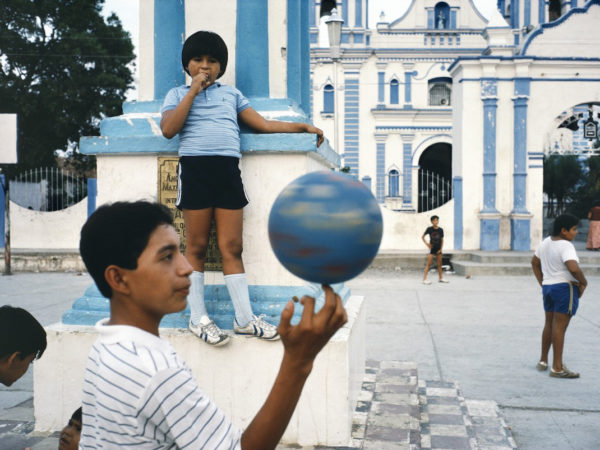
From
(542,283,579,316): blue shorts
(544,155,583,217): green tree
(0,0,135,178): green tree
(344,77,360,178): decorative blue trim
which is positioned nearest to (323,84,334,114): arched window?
(344,77,360,178): decorative blue trim

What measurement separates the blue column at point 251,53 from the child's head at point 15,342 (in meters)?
1.90

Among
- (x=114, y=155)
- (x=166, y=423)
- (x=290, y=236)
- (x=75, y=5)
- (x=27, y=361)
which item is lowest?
(x=27, y=361)

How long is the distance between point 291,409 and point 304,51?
3.45 meters

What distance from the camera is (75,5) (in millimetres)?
22734

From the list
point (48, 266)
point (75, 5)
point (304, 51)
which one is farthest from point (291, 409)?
point (75, 5)

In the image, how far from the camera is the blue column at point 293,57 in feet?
12.9

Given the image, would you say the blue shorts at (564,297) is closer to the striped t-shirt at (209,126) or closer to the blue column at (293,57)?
the blue column at (293,57)

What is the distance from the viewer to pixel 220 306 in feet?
11.1

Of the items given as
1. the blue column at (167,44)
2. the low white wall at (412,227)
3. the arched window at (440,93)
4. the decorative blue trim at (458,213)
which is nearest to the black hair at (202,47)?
the blue column at (167,44)

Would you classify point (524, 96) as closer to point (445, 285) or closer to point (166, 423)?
point (445, 285)

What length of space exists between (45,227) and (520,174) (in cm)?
1186

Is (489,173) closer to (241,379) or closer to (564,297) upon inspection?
(564,297)

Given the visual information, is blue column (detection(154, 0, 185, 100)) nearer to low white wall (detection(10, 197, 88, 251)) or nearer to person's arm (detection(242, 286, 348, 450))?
person's arm (detection(242, 286, 348, 450))

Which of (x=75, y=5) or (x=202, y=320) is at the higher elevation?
(x=75, y=5)
